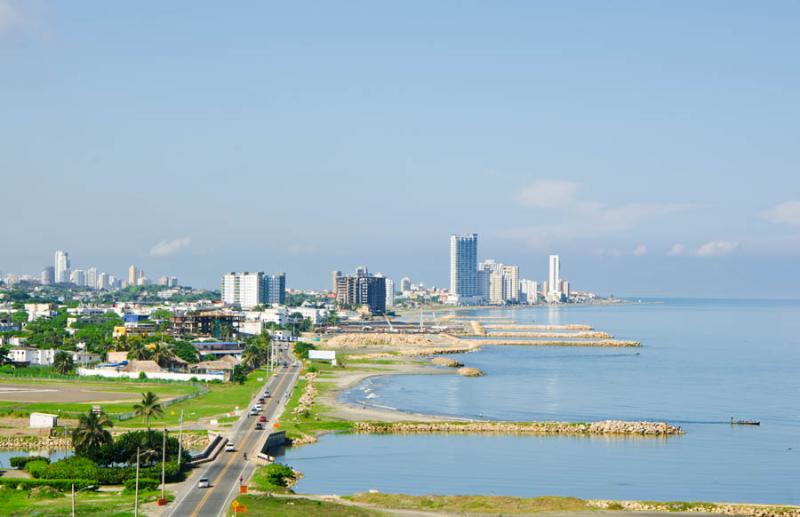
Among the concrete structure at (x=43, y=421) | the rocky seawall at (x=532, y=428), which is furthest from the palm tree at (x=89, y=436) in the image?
the rocky seawall at (x=532, y=428)

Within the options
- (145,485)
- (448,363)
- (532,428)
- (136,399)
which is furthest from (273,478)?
(448,363)

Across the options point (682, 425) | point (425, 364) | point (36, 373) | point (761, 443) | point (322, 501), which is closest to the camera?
point (322, 501)

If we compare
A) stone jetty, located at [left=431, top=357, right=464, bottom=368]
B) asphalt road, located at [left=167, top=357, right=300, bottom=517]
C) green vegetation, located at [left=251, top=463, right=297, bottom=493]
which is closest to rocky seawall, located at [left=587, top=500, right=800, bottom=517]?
green vegetation, located at [left=251, top=463, right=297, bottom=493]

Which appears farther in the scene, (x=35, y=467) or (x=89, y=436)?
(x=89, y=436)

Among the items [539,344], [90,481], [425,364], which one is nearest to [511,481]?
[90,481]

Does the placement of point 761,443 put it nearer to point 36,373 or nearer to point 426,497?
point 426,497

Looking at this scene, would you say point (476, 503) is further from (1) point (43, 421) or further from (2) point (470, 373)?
(2) point (470, 373)

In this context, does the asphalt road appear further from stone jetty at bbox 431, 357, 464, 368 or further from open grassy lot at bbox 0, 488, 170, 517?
stone jetty at bbox 431, 357, 464, 368
